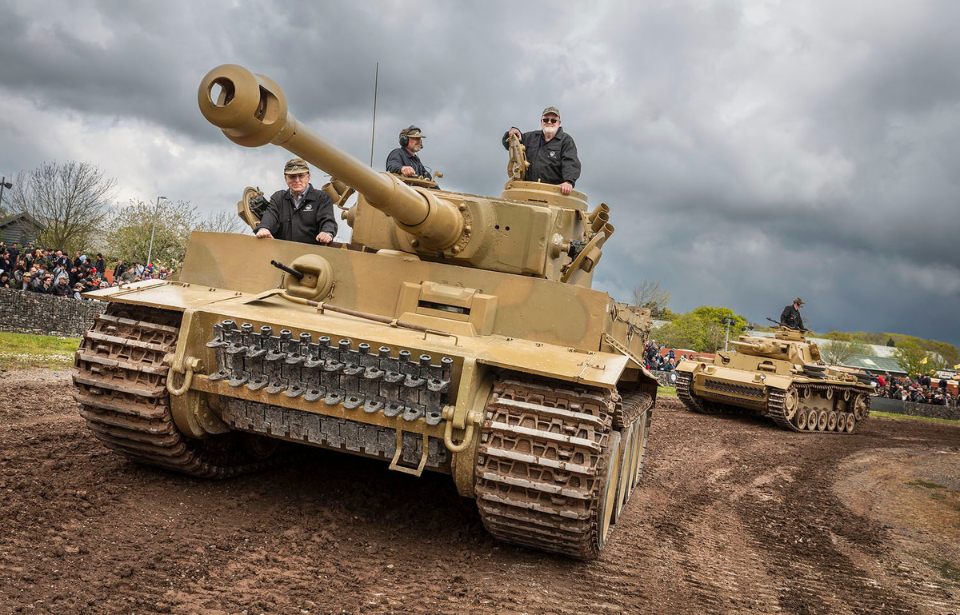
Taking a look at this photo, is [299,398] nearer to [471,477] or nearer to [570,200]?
[471,477]

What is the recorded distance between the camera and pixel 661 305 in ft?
190

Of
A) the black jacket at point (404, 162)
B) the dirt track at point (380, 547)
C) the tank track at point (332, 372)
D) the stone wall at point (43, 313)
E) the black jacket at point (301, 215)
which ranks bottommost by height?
the dirt track at point (380, 547)

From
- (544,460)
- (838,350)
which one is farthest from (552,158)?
(838,350)

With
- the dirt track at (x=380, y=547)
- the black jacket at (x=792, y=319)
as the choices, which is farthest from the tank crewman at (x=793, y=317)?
the dirt track at (x=380, y=547)

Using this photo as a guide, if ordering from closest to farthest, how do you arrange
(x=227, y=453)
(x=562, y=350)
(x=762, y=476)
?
(x=562, y=350), (x=227, y=453), (x=762, y=476)

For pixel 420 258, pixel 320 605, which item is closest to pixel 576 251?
pixel 420 258

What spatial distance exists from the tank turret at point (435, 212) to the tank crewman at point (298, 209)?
1.18ft

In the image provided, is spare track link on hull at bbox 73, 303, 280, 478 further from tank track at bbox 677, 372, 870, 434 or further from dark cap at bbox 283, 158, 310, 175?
tank track at bbox 677, 372, 870, 434

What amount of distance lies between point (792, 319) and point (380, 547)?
60.1ft

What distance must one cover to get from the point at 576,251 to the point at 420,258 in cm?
170

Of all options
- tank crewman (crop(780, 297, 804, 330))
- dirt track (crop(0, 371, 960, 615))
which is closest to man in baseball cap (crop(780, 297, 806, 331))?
tank crewman (crop(780, 297, 804, 330))

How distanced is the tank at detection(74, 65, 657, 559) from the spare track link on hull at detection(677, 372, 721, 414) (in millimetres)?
12002

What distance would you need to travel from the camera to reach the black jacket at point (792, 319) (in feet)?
69.1

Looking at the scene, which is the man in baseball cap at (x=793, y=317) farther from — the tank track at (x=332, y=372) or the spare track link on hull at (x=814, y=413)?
the tank track at (x=332, y=372)
